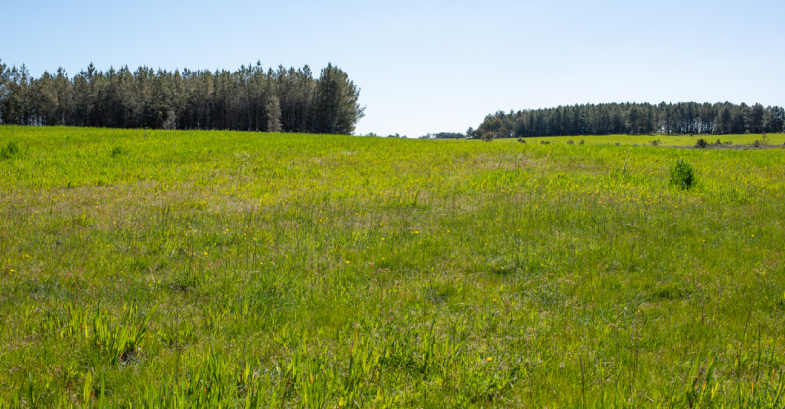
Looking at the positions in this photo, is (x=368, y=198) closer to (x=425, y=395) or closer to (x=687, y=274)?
(x=687, y=274)

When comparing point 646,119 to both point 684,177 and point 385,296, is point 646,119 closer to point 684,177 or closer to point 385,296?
point 684,177

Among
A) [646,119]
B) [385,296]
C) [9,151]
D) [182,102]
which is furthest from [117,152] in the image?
[646,119]

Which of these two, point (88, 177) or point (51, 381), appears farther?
point (88, 177)

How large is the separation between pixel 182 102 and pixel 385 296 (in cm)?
8513

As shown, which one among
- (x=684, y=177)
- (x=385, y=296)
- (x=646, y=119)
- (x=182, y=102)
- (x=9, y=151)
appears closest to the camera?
(x=385, y=296)

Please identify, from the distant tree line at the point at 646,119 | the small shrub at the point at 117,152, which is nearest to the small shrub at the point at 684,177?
the small shrub at the point at 117,152

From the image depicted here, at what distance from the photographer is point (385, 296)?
4.72 m

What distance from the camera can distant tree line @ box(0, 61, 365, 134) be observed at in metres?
71.9

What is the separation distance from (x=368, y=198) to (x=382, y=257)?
16.2 feet

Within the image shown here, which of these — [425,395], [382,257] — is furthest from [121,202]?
[425,395]

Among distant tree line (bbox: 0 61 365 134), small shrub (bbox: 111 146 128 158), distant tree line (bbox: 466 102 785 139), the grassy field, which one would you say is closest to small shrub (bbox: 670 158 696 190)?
the grassy field

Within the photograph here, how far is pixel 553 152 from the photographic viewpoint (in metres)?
20.4

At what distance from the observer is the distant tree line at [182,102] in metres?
71.9

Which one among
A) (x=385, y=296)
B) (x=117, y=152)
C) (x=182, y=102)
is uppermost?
(x=182, y=102)
